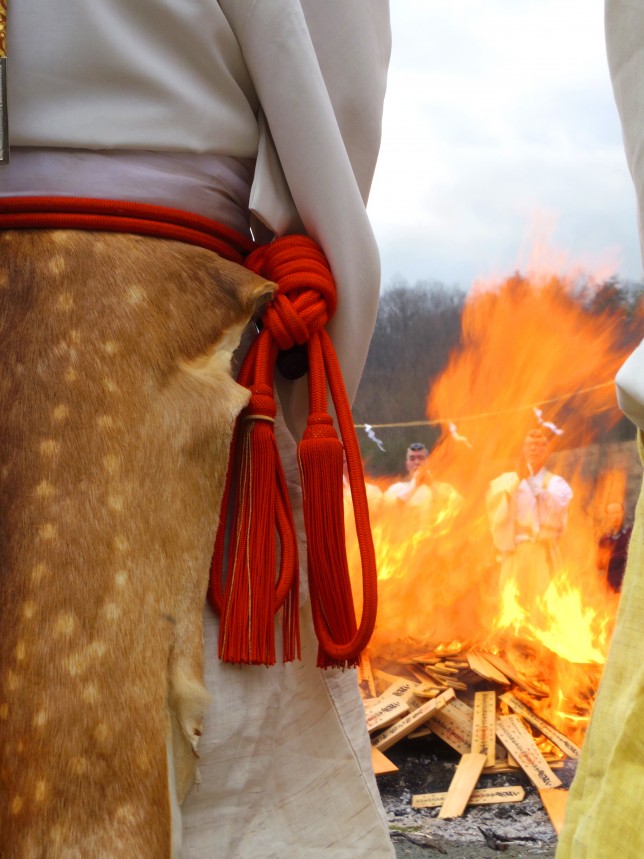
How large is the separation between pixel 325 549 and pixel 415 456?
2.61 metres

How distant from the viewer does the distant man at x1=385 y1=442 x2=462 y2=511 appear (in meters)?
3.30

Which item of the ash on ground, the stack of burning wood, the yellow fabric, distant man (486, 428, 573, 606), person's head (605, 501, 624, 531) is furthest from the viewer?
person's head (605, 501, 624, 531)

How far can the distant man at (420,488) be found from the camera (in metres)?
3.30

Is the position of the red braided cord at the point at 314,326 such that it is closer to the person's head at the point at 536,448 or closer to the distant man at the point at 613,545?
the distant man at the point at 613,545

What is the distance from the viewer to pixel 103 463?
2.62 feet

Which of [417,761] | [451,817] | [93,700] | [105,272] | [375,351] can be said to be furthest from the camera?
[375,351]

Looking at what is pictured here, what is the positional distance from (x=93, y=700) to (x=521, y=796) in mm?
1955

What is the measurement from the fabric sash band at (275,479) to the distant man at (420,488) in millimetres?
2403

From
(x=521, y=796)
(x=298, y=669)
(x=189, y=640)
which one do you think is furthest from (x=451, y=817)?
(x=189, y=640)

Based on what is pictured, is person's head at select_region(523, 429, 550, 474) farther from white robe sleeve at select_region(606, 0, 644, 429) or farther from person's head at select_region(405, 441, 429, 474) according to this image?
white robe sleeve at select_region(606, 0, 644, 429)

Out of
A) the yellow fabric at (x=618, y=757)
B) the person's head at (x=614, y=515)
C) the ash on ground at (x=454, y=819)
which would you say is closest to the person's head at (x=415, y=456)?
the person's head at (x=614, y=515)

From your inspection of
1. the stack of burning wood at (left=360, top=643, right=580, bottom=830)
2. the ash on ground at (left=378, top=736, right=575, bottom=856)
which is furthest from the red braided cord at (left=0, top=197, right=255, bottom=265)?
the stack of burning wood at (left=360, top=643, right=580, bottom=830)

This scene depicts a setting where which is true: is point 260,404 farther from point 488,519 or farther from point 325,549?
point 488,519

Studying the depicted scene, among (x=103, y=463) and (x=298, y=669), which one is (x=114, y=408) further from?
(x=298, y=669)
